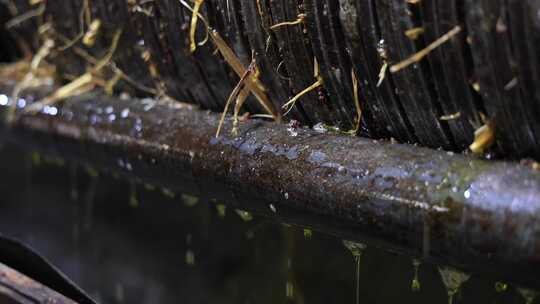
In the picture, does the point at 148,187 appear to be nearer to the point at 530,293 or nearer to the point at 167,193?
the point at 167,193

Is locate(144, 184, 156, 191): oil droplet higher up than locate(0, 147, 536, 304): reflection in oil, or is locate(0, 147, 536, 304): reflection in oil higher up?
locate(144, 184, 156, 191): oil droplet

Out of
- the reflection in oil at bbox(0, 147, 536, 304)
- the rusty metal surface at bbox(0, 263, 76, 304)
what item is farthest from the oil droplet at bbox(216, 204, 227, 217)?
the rusty metal surface at bbox(0, 263, 76, 304)

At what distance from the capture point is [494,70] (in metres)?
1.20

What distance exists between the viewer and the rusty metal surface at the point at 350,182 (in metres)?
1.17

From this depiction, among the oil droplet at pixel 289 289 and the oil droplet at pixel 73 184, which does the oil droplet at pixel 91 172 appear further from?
the oil droplet at pixel 289 289

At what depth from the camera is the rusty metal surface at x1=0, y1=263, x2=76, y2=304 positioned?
61.2 inches

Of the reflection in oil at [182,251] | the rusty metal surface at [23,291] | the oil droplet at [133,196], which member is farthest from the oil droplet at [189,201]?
the rusty metal surface at [23,291]

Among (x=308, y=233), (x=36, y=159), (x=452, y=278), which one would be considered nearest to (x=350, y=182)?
(x=452, y=278)

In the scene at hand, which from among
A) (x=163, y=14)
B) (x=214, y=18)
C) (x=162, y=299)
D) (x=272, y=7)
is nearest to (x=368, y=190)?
(x=272, y=7)

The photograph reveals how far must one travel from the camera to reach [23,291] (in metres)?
1.59

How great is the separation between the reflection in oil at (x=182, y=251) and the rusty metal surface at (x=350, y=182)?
0.42ft

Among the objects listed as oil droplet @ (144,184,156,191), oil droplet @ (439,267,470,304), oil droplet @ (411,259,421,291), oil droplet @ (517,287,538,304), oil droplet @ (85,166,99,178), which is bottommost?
oil droplet @ (85,166,99,178)

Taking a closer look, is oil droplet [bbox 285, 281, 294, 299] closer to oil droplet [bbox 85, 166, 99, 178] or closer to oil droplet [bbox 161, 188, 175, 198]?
oil droplet [bbox 161, 188, 175, 198]

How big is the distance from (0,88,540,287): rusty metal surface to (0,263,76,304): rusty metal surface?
1.34 ft
